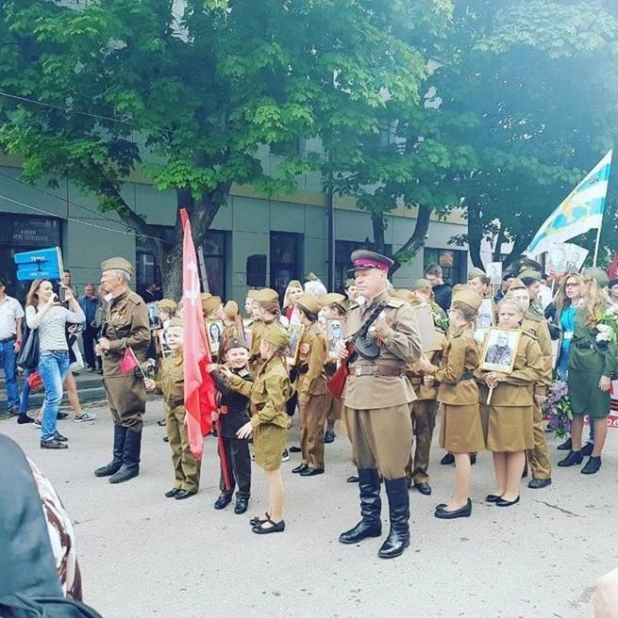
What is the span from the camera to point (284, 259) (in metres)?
19.3

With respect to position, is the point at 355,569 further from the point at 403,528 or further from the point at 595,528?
the point at 595,528

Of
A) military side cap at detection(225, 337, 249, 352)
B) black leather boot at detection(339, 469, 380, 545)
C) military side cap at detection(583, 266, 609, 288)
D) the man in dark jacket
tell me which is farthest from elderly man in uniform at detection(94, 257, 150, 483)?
the man in dark jacket

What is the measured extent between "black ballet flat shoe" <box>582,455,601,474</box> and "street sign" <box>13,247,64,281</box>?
658 cm

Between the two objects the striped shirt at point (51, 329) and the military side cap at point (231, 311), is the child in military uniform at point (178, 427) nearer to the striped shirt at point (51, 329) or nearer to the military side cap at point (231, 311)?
the military side cap at point (231, 311)

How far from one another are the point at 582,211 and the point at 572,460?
4.01 m

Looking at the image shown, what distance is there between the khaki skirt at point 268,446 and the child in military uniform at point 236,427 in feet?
1.44

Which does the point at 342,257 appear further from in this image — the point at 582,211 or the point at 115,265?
the point at 115,265

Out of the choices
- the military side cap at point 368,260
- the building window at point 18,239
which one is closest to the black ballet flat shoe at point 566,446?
the military side cap at point 368,260

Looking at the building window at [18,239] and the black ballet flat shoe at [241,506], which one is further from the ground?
the building window at [18,239]

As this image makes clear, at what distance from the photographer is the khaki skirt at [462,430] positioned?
5.21 m

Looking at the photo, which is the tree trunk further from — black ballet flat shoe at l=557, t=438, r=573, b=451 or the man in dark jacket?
black ballet flat shoe at l=557, t=438, r=573, b=451

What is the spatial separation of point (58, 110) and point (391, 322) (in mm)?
9105

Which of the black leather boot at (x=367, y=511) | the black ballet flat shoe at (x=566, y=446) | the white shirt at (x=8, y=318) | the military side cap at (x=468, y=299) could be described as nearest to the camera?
the black leather boot at (x=367, y=511)

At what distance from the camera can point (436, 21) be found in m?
12.4
